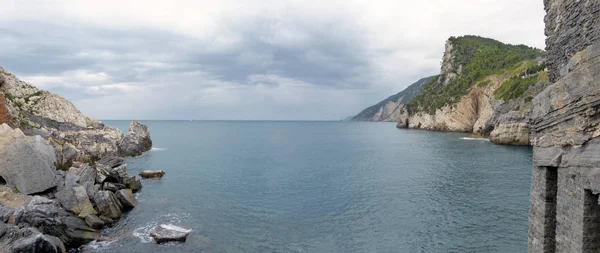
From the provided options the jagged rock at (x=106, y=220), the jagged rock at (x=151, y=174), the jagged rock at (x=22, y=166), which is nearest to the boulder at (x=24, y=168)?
the jagged rock at (x=22, y=166)

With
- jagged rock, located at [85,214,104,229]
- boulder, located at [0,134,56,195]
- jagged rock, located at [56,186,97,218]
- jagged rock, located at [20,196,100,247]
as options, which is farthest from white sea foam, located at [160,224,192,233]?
boulder, located at [0,134,56,195]

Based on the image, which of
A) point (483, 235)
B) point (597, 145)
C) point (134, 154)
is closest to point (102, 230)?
point (483, 235)

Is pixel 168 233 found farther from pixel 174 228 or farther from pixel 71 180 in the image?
pixel 71 180

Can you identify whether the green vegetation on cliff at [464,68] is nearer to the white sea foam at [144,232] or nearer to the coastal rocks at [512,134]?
the coastal rocks at [512,134]

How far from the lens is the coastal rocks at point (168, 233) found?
28078 mm

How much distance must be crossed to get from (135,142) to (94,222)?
54.6 metres

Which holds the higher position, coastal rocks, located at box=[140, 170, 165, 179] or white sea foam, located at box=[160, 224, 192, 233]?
coastal rocks, located at box=[140, 170, 165, 179]

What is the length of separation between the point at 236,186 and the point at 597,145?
44097mm

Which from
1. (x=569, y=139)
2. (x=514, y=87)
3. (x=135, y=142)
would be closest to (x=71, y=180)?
(x=569, y=139)

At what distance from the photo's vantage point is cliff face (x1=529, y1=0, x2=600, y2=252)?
392 inches

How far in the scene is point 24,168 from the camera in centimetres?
3172

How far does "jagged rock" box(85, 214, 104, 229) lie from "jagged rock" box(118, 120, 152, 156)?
153 feet

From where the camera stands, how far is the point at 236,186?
49219 mm

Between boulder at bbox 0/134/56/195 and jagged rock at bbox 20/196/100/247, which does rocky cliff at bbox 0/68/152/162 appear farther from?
jagged rock at bbox 20/196/100/247
